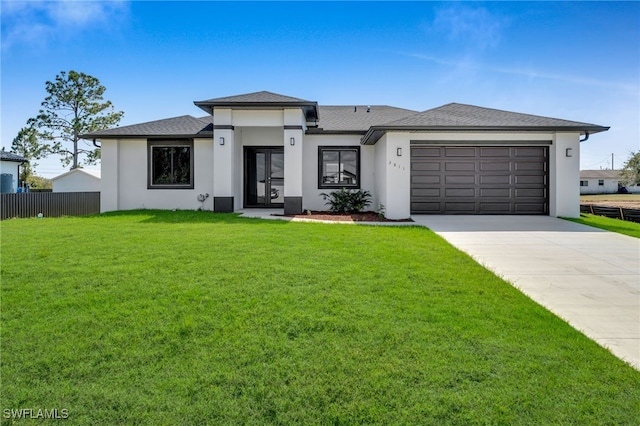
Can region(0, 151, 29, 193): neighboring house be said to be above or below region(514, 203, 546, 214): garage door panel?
above

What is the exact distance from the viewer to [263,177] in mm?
15453

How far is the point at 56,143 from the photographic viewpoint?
31.6 meters

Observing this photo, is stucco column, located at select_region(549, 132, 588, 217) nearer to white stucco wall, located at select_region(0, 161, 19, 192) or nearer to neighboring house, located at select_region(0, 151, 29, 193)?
neighboring house, located at select_region(0, 151, 29, 193)

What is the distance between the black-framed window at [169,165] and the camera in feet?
47.7

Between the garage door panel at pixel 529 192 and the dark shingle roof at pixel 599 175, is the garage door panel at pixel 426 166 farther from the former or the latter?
the dark shingle roof at pixel 599 175

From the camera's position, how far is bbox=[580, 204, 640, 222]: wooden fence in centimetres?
1284

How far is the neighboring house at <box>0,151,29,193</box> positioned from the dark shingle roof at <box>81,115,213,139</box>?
42.7ft

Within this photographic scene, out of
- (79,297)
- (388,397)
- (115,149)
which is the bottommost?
(388,397)

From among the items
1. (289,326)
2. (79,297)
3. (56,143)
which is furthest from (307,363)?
(56,143)

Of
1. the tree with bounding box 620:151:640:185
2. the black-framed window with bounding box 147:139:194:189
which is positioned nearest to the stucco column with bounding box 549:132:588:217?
the black-framed window with bounding box 147:139:194:189

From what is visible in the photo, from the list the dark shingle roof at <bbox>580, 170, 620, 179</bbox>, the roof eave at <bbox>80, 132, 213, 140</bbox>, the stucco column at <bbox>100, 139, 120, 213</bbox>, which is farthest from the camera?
the dark shingle roof at <bbox>580, 170, 620, 179</bbox>

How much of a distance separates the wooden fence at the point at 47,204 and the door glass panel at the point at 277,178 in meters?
7.74

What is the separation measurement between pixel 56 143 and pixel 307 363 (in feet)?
120

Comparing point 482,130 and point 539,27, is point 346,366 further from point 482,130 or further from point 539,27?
point 539,27
